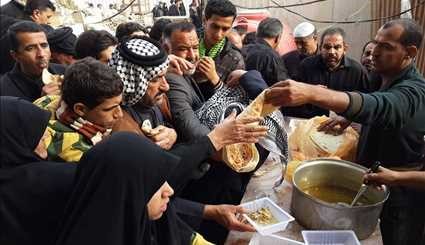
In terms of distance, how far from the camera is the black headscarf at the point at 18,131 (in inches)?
44.4

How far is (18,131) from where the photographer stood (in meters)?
1.16

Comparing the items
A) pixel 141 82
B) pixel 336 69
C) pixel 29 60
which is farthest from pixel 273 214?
pixel 336 69

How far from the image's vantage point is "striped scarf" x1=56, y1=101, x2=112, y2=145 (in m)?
1.54

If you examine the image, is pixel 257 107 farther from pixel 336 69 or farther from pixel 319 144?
pixel 336 69

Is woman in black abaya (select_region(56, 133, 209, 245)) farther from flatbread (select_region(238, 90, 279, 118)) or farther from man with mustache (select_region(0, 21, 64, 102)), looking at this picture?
man with mustache (select_region(0, 21, 64, 102))

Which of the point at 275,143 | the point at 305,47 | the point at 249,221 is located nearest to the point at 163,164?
the point at 249,221

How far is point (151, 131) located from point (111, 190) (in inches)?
29.7

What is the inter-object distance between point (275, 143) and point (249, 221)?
0.50 meters

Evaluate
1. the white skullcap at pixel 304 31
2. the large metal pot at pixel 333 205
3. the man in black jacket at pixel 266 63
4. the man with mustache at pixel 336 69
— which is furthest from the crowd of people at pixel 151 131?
the white skullcap at pixel 304 31

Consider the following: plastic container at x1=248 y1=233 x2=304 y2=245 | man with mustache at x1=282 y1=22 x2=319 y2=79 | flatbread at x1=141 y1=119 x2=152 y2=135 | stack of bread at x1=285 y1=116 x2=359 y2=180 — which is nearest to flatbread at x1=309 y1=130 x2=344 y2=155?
stack of bread at x1=285 y1=116 x2=359 y2=180

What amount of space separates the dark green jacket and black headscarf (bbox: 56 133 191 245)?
3.65 feet

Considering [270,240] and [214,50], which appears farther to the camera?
[214,50]

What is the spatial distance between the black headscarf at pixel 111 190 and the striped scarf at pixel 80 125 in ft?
1.63

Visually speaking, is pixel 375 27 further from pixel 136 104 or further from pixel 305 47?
pixel 136 104
